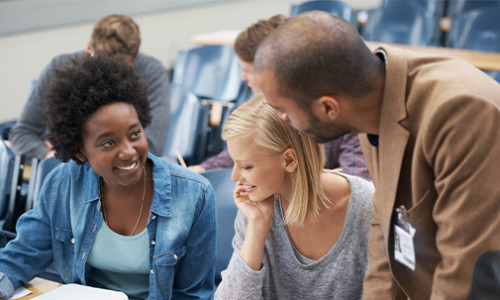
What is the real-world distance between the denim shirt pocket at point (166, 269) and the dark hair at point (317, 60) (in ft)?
2.47

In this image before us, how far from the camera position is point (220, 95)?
390 cm

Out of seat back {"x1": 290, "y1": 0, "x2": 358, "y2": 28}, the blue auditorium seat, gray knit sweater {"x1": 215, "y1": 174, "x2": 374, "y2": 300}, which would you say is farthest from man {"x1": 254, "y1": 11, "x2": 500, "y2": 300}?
seat back {"x1": 290, "y1": 0, "x2": 358, "y2": 28}

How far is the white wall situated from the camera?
159 inches

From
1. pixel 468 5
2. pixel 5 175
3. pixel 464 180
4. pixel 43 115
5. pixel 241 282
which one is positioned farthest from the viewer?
pixel 468 5

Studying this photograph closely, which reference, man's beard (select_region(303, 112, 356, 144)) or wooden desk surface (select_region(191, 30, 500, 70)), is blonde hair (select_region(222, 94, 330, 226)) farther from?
wooden desk surface (select_region(191, 30, 500, 70))

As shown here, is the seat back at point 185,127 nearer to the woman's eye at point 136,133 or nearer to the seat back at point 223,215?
the seat back at point 223,215

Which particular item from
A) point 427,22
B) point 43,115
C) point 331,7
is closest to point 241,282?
point 43,115

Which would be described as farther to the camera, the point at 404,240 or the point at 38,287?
the point at 38,287

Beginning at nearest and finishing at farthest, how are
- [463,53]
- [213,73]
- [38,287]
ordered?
[38,287]
[463,53]
[213,73]

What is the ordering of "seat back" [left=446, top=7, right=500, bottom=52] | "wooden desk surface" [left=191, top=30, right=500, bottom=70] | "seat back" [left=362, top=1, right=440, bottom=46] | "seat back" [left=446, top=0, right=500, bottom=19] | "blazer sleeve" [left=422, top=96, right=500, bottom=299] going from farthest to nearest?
"seat back" [left=446, top=0, right=500, bottom=19] → "seat back" [left=362, top=1, right=440, bottom=46] → "seat back" [left=446, top=7, right=500, bottom=52] → "wooden desk surface" [left=191, top=30, right=500, bottom=70] → "blazer sleeve" [left=422, top=96, right=500, bottom=299]

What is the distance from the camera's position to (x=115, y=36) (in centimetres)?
274

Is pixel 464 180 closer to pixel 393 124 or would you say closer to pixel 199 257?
→ pixel 393 124

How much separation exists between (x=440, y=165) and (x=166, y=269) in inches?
36.6

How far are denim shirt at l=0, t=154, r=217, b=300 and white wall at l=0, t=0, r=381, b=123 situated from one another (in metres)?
2.67
